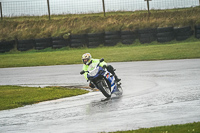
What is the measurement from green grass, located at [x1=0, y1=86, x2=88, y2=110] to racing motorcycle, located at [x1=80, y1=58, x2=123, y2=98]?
5.17 feet

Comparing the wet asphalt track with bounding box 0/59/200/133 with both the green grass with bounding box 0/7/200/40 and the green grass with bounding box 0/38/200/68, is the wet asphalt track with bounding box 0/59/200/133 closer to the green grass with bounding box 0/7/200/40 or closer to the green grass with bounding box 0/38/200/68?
the green grass with bounding box 0/38/200/68

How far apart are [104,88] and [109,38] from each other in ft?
64.8

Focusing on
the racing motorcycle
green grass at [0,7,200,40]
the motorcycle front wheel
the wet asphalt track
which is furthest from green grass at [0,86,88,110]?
green grass at [0,7,200,40]

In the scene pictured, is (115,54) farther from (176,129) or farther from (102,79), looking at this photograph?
(176,129)

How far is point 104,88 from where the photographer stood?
12625mm

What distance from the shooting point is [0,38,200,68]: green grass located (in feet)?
83.5

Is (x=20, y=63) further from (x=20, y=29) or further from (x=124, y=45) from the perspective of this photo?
(x=20, y=29)

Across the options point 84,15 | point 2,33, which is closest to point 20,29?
point 2,33

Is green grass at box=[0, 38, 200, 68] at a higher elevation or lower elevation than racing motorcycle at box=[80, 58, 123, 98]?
lower

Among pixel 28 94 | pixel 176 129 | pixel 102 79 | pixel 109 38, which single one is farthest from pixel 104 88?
pixel 109 38

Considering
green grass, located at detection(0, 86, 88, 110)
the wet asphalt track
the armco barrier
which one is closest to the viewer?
the wet asphalt track

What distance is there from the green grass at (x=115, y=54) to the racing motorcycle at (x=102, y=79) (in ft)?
37.2

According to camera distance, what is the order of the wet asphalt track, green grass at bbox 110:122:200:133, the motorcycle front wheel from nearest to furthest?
green grass at bbox 110:122:200:133
the wet asphalt track
the motorcycle front wheel

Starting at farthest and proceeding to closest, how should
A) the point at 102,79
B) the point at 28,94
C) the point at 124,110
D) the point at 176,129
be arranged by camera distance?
the point at 28,94, the point at 102,79, the point at 124,110, the point at 176,129
